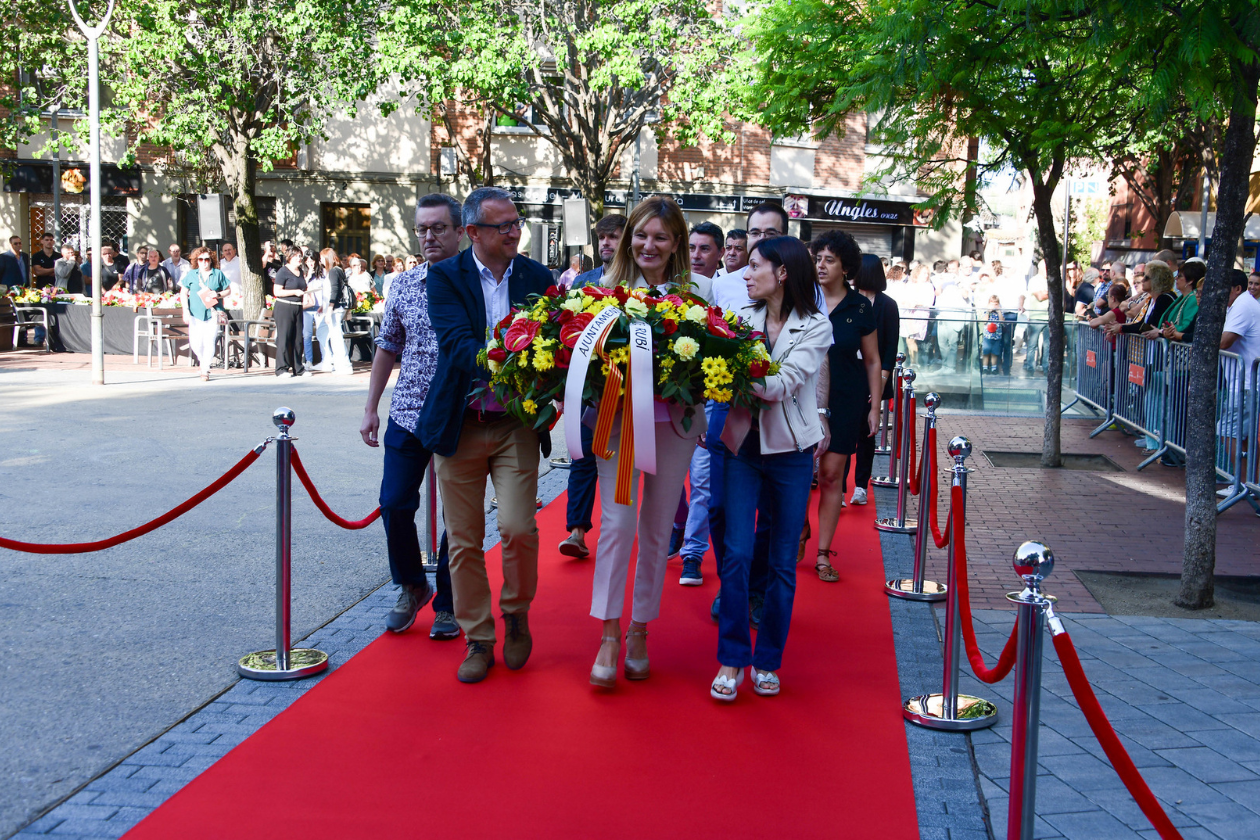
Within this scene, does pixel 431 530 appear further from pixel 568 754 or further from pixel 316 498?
pixel 568 754

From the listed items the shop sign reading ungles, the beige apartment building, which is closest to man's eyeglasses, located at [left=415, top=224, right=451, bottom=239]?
the beige apartment building

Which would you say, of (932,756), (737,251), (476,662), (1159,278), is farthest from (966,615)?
(1159,278)

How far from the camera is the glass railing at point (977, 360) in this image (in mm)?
14984

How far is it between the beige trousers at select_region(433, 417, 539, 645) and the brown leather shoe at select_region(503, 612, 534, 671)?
0.11 m

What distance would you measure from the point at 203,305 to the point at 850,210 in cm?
1889

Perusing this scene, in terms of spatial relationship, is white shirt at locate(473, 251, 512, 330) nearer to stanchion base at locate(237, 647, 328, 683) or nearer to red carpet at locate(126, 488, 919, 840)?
red carpet at locate(126, 488, 919, 840)

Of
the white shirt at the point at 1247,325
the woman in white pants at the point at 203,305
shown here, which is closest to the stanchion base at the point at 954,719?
the white shirt at the point at 1247,325

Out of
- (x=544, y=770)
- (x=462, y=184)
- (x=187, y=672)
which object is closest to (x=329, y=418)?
(x=187, y=672)

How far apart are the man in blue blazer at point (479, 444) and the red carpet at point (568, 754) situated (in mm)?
330

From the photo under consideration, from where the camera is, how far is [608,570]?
185 inches

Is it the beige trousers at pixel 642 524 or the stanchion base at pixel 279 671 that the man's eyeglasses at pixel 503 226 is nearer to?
the beige trousers at pixel 642 524

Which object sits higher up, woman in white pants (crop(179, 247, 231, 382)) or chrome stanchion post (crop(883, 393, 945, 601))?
woman in white pants (crop(179, 247, 231, 382))

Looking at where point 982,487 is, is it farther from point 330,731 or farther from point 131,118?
point 131,118

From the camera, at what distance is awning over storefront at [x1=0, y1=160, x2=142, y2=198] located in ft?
96.3
